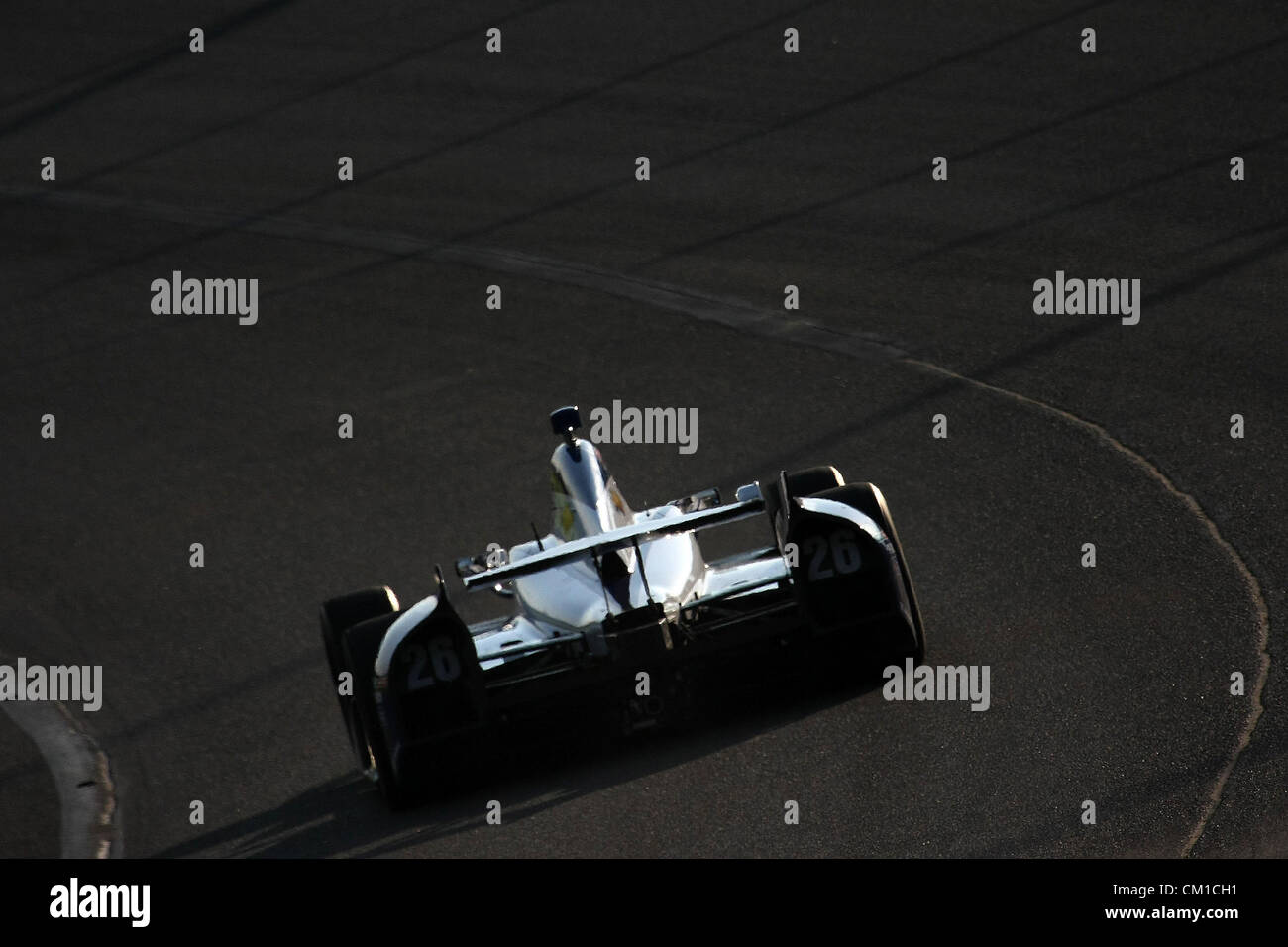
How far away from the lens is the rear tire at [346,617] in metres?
8.95

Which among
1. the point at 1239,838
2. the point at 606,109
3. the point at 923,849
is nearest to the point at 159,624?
the point at 923,849

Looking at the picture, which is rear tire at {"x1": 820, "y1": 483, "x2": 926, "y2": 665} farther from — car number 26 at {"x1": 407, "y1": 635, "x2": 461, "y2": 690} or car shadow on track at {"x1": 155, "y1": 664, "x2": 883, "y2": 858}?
car number 26 at {"x1": 407, "y1": 635, "x2": 461, "y2": 690}

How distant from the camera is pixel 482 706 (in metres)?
8.16

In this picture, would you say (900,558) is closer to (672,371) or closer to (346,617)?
(346,617)

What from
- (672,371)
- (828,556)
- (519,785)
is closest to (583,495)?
(828,556)

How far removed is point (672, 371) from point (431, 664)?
6.22 meters

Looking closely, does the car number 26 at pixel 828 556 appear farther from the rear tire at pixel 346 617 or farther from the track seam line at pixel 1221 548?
the rear tire at pixel 346 617

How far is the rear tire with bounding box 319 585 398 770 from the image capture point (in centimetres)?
895

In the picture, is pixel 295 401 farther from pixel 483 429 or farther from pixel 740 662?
pixel 740 662

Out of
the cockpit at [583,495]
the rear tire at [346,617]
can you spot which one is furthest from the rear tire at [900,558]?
the rear tire at [346,617]

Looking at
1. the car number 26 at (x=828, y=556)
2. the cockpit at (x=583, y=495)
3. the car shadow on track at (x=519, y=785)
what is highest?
the cockpit at (x=583, y=495)

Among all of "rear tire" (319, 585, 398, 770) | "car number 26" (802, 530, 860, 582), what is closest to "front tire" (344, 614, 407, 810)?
"rear tire" (319, 585, 398, 770)

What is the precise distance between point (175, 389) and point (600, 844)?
8.69 metres

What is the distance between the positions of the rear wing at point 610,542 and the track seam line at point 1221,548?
89.5 inches
